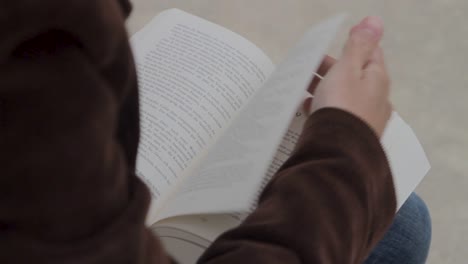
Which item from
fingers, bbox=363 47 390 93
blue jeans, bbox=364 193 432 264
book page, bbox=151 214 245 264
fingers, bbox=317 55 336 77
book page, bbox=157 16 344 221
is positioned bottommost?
book page, bbox=151 214 245 264

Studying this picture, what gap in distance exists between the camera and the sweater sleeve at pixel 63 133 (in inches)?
9.7

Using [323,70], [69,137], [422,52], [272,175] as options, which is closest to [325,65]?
[323,70]

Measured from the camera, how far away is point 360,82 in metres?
0.55

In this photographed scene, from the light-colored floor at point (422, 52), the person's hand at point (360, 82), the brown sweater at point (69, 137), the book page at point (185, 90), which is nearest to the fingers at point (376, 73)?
the person's hand at point (360, 82)

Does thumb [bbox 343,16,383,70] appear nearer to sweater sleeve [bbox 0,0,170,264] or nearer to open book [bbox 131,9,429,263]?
open book [bbox 131,9,429,263]

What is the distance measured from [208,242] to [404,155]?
0.19m

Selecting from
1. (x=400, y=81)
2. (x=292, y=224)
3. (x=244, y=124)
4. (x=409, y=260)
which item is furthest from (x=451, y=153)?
(x=292, y=224)

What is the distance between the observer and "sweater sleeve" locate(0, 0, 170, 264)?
0.25 metres

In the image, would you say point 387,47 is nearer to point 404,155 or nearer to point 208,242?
point 404,155

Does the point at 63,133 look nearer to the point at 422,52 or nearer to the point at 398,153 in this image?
the point at 398,153

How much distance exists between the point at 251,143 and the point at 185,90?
0.12 meters

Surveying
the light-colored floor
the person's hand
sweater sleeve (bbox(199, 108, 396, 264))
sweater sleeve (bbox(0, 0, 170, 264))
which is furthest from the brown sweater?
the light-colored floor

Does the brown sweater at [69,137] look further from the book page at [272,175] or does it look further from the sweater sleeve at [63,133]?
the book page at [272,175]

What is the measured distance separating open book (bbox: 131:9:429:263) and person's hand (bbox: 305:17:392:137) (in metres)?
0.02
